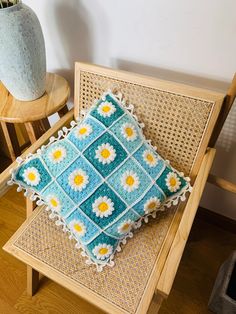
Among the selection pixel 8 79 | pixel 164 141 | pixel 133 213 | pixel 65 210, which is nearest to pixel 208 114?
pixel 164 141

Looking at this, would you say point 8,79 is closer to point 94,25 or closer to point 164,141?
point 94,25

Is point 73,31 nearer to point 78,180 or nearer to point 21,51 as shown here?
point 21,51

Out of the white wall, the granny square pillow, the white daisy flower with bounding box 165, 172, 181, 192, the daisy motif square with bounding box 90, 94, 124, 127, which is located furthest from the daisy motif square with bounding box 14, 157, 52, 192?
the white wall

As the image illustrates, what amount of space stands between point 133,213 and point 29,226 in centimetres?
36

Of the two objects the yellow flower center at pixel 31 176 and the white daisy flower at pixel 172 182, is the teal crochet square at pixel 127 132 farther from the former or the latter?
the yellow flower center at pixel 31 176

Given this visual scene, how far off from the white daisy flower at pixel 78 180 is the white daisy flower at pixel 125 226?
0.16 meters

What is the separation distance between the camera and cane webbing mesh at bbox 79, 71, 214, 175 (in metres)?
0.81

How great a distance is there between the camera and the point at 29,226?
0.90m

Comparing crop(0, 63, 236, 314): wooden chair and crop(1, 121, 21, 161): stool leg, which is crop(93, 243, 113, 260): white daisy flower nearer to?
crop(0, 63, 236, 314): wooden chair

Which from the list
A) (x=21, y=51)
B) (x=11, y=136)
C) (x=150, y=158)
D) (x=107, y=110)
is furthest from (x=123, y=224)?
(x=11, y=136)

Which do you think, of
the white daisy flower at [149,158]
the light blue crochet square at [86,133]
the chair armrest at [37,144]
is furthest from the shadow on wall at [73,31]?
the white daisy flower at [149,158]

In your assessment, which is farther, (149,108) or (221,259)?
(221,259)

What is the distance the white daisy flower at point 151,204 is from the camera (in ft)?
2.65

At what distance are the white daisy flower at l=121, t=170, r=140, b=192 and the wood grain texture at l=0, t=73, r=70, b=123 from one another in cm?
35
